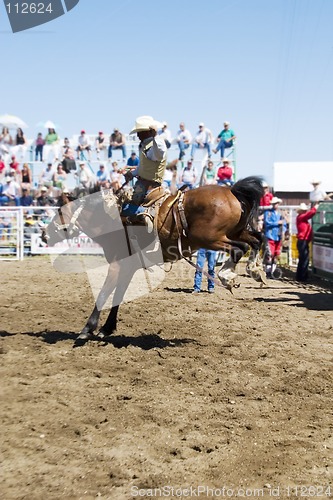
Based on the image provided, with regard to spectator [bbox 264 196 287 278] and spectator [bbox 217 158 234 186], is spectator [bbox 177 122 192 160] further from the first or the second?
spectator [bbox 264 196 287 278]

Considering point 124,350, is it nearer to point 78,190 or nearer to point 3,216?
point 78,190

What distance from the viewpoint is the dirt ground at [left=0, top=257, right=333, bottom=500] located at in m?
3.51

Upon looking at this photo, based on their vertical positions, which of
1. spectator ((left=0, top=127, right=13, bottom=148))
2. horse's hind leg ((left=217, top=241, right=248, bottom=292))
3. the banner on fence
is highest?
spectator ((left=0, top=127, right=13, bottom=148))

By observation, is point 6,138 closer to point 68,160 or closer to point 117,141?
point 68,160

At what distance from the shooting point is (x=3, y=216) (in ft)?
54.0

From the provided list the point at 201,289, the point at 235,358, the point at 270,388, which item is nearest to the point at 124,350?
the point at 235,358

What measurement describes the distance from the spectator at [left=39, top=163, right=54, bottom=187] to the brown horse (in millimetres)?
12047

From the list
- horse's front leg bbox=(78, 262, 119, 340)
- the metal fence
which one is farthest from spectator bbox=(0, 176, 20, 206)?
horse's front leg bbox=(78, 262, 119, 340)

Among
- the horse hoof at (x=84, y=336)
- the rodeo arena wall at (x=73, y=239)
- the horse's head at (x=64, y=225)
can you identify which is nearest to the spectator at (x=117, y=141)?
the rodeo arena wall at (x=73, y=239)

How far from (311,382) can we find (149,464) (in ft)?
7.54

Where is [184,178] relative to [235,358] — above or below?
above

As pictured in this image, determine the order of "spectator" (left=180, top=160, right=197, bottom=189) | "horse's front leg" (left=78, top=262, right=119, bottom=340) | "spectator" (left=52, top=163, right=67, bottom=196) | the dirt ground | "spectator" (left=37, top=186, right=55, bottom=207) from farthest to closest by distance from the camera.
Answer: "spectator" (left=52, top=163, right=67, bottom=196)
"spectator" (left=180, top=160, right=197, bottom=189)
"spectator" (left=37, top=186, right=55, bottom=207)
"horse's front leg" (left=78, top=262, right=119, bottom=340)
the dirt ground

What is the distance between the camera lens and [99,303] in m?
6.88

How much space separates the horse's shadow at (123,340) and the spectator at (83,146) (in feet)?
42.0
